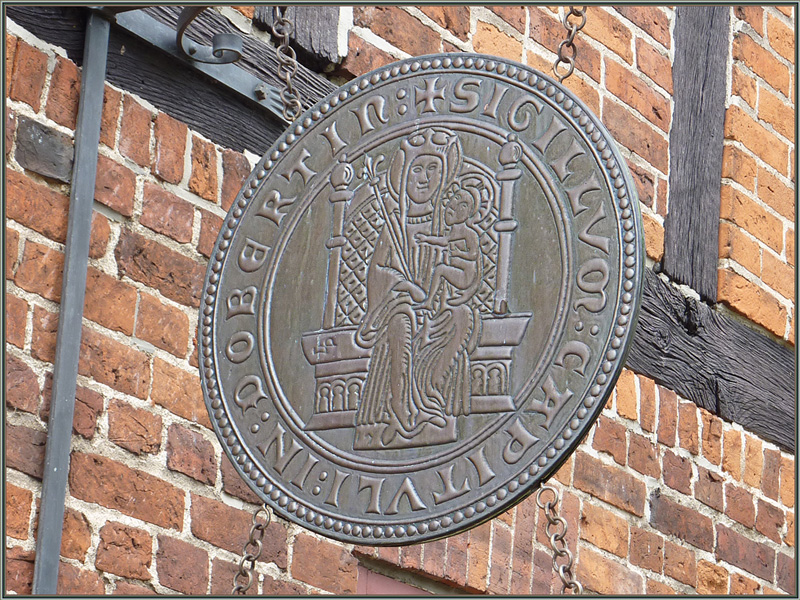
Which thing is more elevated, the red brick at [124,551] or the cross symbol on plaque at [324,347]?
the cross symbol on plaque at [324,347]

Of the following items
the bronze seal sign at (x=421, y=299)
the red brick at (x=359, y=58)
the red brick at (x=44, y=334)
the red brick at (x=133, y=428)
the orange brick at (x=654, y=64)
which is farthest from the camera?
the orange brick at (x=654, y=64)

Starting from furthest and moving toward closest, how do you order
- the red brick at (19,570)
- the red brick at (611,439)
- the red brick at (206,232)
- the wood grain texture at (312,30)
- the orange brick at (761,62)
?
the orange brick at (761,62) < the red brick at (611,439) < the wood grain texture at (312,30) < the red brick at (206,232) < the red brick at (19,570)

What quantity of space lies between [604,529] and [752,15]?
60.8 inches

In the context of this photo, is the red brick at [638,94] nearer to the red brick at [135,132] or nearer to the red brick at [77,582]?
the red brick at [135,132]

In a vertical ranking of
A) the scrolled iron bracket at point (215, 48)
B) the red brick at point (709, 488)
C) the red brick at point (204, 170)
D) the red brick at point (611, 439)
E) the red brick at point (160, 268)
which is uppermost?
the scrolled iron bracket at point (215, 48)

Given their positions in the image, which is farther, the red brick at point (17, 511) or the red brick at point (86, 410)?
the red brick at point (86, 410)

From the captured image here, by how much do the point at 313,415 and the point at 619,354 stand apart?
0.45 meters

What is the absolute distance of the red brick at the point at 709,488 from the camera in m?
3.26

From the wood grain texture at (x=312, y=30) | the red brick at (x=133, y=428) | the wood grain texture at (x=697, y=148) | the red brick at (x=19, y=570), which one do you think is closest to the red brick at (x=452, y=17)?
the wood grain texture at (x=312, y=30)

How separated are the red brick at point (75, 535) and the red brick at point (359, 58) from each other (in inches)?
44.0

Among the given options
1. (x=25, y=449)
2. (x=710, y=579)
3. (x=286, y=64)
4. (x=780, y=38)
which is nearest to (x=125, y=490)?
(x=25, y=449)

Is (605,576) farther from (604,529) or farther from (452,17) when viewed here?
(452,17)

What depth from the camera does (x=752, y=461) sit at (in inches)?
134

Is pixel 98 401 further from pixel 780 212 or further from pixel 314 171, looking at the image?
pixel 780 212
